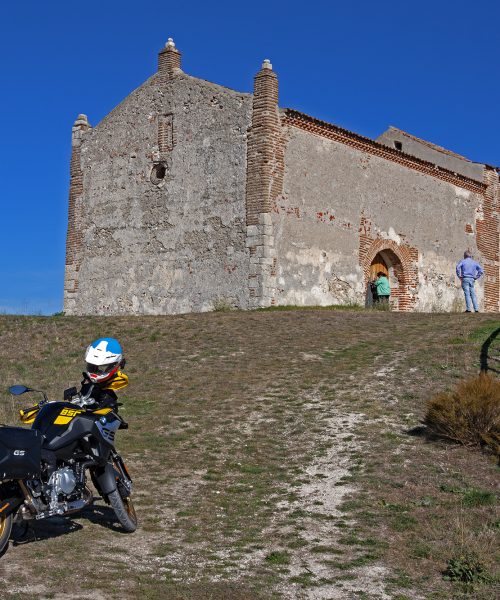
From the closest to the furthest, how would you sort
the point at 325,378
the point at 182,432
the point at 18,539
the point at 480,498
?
the point at 18,539
the point at 480,498
the point at 182,432
the point at 325,378

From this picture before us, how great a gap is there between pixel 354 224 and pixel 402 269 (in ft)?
9.71

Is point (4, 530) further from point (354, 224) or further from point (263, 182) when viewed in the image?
point (354, 224)

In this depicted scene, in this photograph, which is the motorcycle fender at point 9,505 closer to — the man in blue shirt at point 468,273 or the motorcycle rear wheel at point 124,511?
the motorcycle rear wheel at point 124,511

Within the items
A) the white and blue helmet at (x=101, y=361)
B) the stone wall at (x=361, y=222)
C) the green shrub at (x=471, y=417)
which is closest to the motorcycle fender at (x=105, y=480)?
the white and blue helmet at (x=101, y=361)

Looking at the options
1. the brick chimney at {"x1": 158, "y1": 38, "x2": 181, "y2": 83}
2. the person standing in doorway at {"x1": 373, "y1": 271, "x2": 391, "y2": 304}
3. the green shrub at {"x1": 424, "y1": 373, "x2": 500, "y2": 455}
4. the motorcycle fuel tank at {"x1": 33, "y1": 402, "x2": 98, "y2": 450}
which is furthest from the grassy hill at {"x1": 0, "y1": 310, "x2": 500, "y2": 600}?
the brick chimney at {"x1": 158, "y1": 38, "x2": 181, "y2": 83}

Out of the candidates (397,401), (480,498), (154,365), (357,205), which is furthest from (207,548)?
(357,205)

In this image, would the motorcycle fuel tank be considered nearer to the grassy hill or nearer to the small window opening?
the grassy hill

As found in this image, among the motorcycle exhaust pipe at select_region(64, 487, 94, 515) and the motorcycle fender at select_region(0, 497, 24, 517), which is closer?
the motorcycle fender at select_region(0, 497, 24, 517)

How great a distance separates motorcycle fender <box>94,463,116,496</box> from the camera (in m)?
7.68

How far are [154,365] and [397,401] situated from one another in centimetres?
512

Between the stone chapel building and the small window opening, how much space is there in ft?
0.14

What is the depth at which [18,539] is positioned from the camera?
730cm

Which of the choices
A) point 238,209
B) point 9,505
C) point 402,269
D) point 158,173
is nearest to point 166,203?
point 158,173

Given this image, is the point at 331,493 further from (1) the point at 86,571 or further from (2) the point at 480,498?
(1) the point at 86,571
